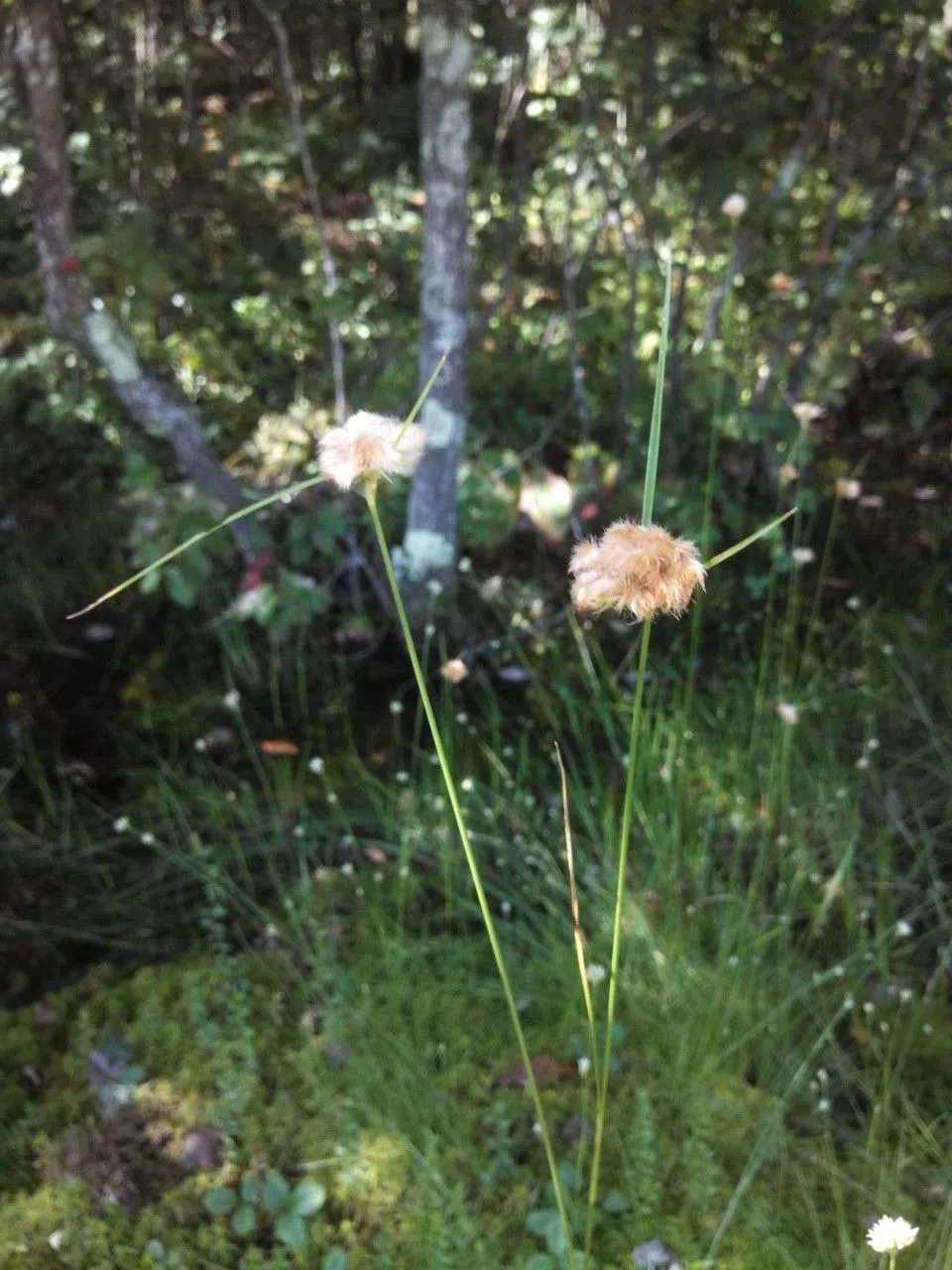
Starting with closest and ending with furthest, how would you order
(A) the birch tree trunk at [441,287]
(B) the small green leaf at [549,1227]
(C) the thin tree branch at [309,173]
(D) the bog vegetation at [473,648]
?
(B) the small green leaf at [549,1227], (D) the bog vegetation at [473,648], (A) the birch tree trunk at [441,287], (C) the thin tree branch at [309,173]

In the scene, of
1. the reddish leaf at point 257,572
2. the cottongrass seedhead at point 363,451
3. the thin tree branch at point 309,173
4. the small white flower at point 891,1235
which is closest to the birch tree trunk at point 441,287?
the thin tree branch at point 309,173

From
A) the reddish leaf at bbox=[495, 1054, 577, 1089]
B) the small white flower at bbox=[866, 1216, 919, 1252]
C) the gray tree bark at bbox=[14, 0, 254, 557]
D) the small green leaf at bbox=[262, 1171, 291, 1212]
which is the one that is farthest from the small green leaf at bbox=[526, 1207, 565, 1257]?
→ the gray tree bark at bbox=[14, 0, 254, 557]

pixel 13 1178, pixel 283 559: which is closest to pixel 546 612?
pixel 283 559

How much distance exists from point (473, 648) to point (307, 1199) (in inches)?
53.3

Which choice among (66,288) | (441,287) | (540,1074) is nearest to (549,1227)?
(540,1074)

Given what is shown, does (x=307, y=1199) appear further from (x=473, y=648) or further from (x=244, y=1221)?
(x=473, y=648)

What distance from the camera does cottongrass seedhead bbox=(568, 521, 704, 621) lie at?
698 mm

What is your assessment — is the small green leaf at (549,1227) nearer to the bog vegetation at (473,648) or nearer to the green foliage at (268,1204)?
the bog vegetation at (473,648)

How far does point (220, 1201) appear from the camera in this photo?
1403 mm

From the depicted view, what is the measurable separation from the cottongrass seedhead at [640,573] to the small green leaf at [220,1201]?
3.79 feet

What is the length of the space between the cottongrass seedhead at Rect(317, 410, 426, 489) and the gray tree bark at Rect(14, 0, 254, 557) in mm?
1739

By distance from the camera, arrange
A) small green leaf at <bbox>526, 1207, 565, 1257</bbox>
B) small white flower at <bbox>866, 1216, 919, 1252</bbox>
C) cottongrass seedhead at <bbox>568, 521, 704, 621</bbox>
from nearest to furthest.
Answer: cottongrass seedhead at <bbox>568, 521, 704, 621</bbox>
small white flower at <bbox>866, 1216, 919, 1252</bbox>
small green leaf at <bbox>526, 1207, 565, 1257</bbox>

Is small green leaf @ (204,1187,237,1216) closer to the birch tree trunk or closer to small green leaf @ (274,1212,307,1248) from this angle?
small green leaf @ (274,1212,307,1248)

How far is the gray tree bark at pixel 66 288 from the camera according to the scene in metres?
2.10
